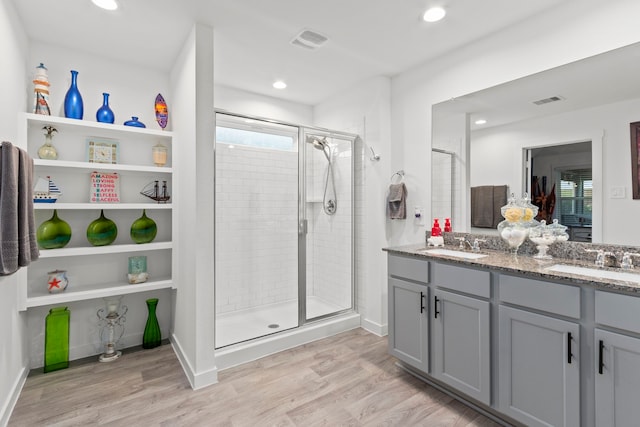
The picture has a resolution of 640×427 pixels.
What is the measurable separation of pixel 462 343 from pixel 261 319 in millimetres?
2123

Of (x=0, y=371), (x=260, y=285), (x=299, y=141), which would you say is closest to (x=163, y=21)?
(x=299, y=141)

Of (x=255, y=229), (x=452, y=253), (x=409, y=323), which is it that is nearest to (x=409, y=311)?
(x=409, y=323)

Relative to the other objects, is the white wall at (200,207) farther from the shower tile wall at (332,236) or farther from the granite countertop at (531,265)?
the granite countertop at (531,265)

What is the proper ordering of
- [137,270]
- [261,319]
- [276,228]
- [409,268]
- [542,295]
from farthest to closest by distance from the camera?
[276,228] → [261,319] → [137,270] → [409,268] → [542,295]

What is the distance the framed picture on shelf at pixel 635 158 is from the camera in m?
1.90

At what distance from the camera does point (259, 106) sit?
382 cm

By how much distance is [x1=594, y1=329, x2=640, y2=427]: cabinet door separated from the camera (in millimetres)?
1404

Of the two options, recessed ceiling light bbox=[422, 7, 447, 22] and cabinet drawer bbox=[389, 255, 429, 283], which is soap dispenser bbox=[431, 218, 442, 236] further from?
recessed ceiling light bbox=[422, 7, 447, 22]

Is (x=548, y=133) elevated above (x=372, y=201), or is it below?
above

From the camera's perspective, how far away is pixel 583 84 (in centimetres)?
210

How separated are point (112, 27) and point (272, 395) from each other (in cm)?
293

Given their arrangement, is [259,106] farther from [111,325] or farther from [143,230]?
[111,325]

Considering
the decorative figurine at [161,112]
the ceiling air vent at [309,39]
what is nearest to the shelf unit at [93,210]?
the decorative figurine at [161,112]

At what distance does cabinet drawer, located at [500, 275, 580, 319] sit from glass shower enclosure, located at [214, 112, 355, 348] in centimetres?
186
